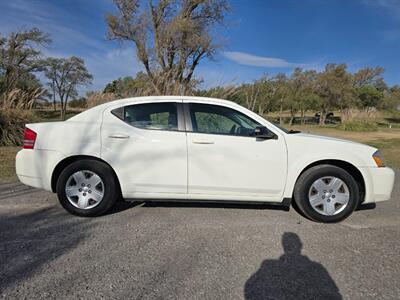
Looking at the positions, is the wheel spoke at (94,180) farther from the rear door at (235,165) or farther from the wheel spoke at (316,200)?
the wheel spoke at (316,200)

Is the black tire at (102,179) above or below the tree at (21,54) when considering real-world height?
below

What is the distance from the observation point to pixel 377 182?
3646 millimetres

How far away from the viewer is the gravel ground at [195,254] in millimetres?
2289

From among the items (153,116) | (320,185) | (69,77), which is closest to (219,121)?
(153,116)

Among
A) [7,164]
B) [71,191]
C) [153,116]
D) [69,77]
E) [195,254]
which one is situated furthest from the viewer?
[69,77]

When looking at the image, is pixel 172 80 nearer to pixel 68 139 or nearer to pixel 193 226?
pixel 68 139

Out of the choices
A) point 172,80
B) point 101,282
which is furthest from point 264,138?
point 172,80

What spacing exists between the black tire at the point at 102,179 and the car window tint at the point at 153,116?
732 millimetres

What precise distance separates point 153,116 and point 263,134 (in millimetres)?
1521

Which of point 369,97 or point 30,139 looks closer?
point 30,139

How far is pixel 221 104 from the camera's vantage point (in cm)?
386

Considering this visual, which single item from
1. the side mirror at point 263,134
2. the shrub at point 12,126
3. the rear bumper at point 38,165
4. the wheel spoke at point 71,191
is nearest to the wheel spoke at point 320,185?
the side mirror at point 263,134

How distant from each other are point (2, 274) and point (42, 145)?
1.81 metres

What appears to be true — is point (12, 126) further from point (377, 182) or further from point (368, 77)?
point (368, 77)
